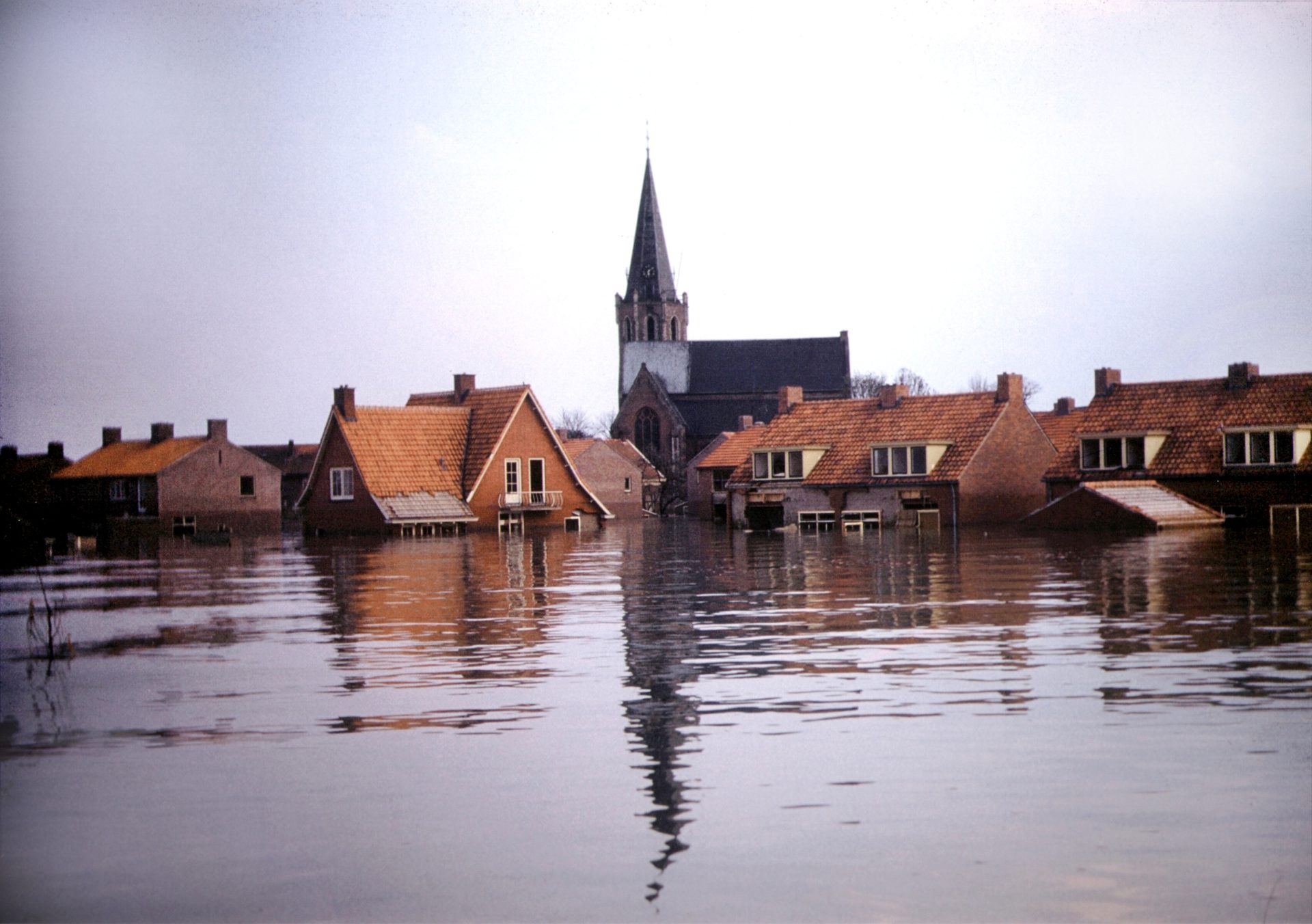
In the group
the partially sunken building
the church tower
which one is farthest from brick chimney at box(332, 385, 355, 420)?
the church tower

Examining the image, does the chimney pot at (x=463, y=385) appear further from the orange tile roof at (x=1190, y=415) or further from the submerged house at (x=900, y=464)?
the orange tile roof at (x=1190, y=415)

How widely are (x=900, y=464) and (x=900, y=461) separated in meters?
0.13

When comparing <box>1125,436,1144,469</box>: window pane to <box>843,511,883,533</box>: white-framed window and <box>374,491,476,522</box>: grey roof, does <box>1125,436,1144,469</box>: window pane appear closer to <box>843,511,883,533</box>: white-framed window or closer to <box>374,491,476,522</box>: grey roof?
<box>843,511,883,533</box>: white-framed window

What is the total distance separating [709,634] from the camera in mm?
19312

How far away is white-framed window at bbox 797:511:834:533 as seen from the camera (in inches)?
2586

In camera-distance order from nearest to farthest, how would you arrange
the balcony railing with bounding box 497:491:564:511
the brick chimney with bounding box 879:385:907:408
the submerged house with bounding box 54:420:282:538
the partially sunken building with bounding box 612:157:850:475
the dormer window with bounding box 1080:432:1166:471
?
the dormer window with bounding box 1080:432:1166:471 → the brick chimney with bounding box 879:385:907:408 → the balcony railing with bounding box 497:491:564:511 → the submerged house with bounding box 54:420:282:538 → the partially sunken building with bounding box 612:157:850:475

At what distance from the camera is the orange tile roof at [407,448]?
214 ft

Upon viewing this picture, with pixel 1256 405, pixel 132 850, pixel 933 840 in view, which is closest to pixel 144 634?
pixel 132 850

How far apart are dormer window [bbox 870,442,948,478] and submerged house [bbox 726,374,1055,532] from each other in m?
Result: 0.04

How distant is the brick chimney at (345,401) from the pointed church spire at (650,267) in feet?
260

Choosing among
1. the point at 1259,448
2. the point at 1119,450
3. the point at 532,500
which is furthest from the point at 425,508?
the point at 1259,448

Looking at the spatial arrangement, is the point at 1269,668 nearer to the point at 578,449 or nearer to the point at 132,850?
the point at 132,850

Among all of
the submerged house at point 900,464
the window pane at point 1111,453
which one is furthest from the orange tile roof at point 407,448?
the window pane at point 1111,453

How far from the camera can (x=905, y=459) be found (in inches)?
2518
